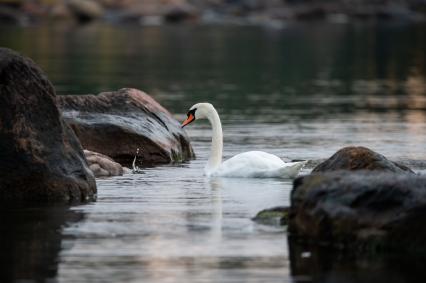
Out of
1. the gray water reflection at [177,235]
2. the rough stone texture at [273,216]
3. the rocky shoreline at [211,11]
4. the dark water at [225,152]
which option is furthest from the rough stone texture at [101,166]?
the rocky shoreline at [211,11]

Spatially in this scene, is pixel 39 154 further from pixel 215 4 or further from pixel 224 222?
pixel 215 4

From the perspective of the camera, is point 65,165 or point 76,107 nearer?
point 65,165

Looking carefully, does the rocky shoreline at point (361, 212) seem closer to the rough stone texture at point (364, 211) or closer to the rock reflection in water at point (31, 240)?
the rough stone texture at point (364, 211)

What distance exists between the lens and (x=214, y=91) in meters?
36.3

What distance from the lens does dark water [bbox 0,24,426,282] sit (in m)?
11.3

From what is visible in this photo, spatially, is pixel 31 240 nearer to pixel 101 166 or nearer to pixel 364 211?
pixel 364 211

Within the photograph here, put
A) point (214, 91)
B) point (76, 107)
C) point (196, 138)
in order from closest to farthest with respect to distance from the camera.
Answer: point (76, 107)
point (196, 138)
point (214, 91)

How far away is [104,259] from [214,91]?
24870mm

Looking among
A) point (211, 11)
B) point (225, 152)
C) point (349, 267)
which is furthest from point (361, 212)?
point (211, 11)

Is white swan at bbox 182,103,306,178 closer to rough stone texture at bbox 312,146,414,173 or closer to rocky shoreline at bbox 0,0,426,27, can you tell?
rough stone texture at bbox 312,146,414,173

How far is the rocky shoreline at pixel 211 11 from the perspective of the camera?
93500mm

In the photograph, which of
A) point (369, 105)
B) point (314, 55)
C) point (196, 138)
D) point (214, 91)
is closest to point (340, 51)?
point (314, 55)

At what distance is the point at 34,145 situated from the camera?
1492cm

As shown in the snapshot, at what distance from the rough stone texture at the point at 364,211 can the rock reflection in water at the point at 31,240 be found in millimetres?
2240
